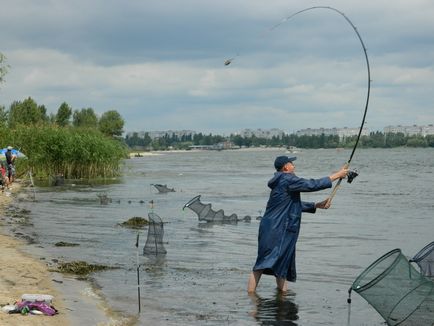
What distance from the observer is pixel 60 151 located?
1743 inches

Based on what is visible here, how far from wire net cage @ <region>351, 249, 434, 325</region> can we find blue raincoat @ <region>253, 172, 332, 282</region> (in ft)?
7.00

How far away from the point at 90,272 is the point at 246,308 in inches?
139

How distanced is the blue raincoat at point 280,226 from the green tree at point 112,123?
9732 centimetres

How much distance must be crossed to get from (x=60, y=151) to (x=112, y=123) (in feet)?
240

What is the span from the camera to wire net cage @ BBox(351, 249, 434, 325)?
741 centimetres

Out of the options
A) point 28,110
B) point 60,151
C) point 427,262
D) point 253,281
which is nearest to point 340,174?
point 427,262

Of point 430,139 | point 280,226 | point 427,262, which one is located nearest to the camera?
point 427,262

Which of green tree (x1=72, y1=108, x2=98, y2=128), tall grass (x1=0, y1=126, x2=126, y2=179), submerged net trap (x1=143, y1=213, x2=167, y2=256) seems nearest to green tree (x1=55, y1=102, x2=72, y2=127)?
green tree (x1=72, y1=108, x2=98, y2=128)

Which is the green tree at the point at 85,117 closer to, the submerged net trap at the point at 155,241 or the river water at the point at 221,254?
the river water at the point at 221,254

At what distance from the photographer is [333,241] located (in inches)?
730

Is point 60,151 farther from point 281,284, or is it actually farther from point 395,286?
point 395,286

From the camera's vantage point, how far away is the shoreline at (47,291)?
317 inches

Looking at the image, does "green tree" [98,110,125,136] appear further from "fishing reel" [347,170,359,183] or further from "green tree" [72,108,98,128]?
"fishing reel" [347,170,359,183]

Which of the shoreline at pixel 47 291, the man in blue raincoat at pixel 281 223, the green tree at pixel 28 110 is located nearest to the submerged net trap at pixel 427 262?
the man in blue raincoat at pixel 281 223
